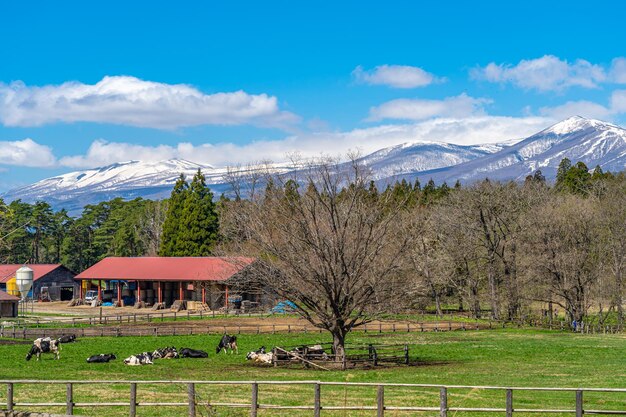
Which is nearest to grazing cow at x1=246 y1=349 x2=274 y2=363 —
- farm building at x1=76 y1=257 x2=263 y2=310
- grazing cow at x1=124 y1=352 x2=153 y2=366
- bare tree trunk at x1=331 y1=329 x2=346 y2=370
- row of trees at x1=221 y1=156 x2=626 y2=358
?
row of trees at x1=221 y1=156 x2=626 y2=358

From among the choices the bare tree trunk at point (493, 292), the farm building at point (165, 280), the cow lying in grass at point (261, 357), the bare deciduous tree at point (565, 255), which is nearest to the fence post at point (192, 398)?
the cow lying in grass at point (261, 357)

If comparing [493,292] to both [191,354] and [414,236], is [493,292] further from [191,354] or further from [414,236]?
[191,354]

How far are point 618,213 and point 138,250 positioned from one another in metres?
80.0

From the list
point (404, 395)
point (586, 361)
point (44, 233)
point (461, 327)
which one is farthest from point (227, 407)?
Result: point (44, 233)

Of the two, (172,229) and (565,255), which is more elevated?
(172,229)

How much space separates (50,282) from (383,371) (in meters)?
81.3

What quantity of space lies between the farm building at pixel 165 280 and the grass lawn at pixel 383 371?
32.7 metres

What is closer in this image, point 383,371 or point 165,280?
point 383,371

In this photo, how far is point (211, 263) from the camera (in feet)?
310

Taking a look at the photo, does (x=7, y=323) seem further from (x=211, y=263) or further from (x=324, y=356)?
(x=324, y=356)

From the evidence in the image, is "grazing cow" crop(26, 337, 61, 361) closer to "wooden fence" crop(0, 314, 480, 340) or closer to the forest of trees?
the forest of trees

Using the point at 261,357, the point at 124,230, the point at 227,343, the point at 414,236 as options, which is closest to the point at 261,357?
the point at 261,357

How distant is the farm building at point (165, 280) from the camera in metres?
91.9

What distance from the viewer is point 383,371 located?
3900cm
